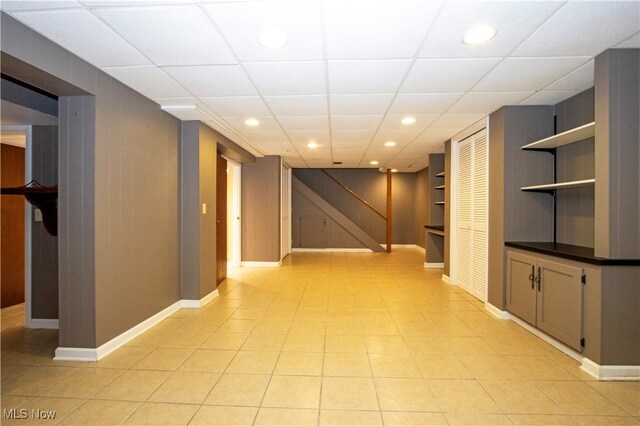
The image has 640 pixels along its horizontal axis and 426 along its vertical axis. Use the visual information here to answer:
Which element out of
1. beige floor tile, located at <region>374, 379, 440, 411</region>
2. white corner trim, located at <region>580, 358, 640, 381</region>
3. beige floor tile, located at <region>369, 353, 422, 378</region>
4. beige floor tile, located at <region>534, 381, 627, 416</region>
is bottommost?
beige floor tile, located at <region>534, 381, 627, 416</region>

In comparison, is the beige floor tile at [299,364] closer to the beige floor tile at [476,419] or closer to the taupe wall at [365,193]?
the beige floor tile at [476,419]

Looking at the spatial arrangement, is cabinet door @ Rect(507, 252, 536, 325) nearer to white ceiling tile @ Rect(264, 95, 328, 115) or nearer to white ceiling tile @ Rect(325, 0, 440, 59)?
white ceiling tile @ Rect(325, 0, 440, 59)

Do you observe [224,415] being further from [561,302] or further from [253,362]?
[561,302]

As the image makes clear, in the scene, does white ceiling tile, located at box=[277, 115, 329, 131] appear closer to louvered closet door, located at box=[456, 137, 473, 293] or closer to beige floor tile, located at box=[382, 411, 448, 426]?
louvered closet door, located at box=[456, 137, 473, 293]

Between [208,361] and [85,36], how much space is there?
9.25 ft

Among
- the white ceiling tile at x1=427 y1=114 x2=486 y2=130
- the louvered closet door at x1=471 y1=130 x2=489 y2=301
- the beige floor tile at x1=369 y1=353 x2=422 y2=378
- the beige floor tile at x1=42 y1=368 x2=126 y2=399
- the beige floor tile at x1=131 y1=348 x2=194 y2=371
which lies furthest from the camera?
the louvered closet door at x1=471 y1=130 x2=489 y2=301

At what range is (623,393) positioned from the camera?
238 cm

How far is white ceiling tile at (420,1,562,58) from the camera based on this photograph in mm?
2049

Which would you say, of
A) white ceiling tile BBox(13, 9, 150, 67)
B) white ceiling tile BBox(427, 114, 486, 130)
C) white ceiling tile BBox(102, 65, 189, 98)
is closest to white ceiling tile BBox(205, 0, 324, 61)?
white ceiling tile BBox(13, 9, 150, 67)

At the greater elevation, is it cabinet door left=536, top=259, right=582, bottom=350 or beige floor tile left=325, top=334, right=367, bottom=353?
cabinet door left=536, top=259, right=582, bottom=350

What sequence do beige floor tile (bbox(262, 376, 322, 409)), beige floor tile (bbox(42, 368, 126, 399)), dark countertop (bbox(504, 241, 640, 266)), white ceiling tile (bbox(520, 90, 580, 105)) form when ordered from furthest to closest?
1. white ceiling tile (bbox(520, 90, 580, 105))
2. dark countertop (bbox(504, 241, 640, 266))
3. beige floor tile (bbox(42, 368, 126, 399))
4. beige floor tile (bbox(262, 376, 322, 409))

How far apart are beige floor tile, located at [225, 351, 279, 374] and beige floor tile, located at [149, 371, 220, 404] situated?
0.19 meters

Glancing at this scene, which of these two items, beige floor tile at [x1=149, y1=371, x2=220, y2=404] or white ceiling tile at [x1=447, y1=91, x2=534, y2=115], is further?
white ceiling tile at [x1=447, y1=91, x2=534, y2=115]

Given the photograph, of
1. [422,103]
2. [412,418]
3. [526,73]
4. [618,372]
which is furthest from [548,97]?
[412,418]
